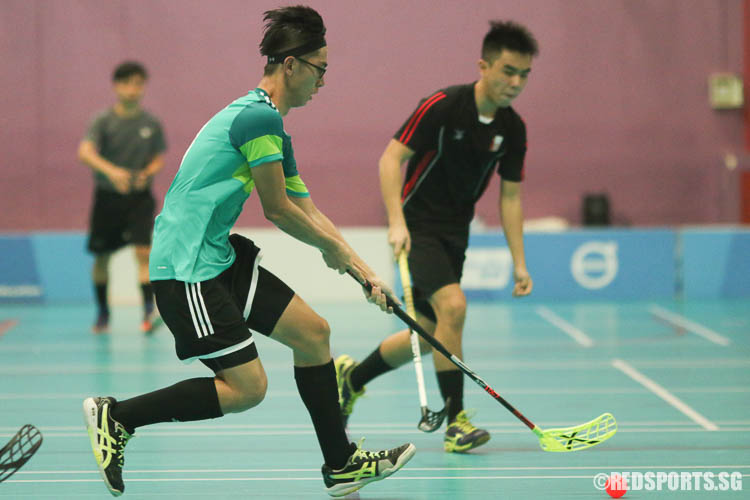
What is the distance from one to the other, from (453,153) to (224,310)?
63.7 inches

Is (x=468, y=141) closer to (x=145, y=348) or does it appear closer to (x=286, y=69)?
(x=286, y=69)

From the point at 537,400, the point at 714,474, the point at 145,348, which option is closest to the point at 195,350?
the point at 714,474

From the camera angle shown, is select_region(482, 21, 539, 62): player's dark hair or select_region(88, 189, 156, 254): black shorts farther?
select_region(88, 189, 156, 254): black shorts

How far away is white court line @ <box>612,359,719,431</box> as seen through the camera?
15.4ft

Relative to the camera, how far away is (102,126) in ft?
25.5

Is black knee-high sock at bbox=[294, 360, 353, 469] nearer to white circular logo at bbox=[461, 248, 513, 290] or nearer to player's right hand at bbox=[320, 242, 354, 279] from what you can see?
player's right hand at bbox=[320, 242, 354, 279]

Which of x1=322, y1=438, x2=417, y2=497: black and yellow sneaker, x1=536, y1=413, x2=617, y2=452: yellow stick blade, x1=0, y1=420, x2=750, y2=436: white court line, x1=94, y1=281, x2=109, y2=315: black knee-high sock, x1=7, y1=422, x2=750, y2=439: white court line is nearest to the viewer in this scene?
x1=322, y1=438, x2=417, y2=497: black and yellow sneaker

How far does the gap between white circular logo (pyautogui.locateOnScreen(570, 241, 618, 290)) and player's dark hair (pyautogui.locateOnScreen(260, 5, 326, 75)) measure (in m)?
6.92

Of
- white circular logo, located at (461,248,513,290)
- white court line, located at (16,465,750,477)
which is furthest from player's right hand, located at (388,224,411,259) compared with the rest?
white circular logo, located at (461,248,513,290)

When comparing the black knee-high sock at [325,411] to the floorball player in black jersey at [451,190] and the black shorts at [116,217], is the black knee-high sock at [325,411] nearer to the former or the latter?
the floorball player in black jersey at [451,190]

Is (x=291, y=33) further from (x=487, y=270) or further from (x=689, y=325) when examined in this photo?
(x=487, y=270)

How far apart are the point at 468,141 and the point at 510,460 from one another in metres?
1.36

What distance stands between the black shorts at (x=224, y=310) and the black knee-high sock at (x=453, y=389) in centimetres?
116

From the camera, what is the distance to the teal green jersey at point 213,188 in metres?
3.05
